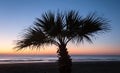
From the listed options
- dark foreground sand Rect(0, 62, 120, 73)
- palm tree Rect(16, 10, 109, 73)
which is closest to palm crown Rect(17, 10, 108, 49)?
palm tree Rect(16, 10, 109, 73)

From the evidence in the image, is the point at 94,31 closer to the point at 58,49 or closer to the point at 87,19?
the point at 87,19

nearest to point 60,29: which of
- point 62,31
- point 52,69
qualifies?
point 62,31

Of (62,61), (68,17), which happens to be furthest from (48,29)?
(62,61)

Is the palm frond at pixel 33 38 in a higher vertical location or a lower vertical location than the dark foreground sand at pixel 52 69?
higher

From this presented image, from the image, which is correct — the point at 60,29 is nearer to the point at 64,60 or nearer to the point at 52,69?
the point at 64,60

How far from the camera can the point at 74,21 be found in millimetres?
9477

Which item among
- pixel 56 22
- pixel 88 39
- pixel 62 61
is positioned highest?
pixel 56 22

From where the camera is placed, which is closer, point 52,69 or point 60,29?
point 60,29

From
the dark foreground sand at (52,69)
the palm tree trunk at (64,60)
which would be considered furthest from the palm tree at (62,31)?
the dark foreground sand at (52,69)

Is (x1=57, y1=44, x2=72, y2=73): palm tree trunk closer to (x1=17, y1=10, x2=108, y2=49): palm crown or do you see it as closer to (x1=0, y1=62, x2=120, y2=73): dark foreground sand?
(x1=17, y1=10, x2=108, y2=49): palm crown

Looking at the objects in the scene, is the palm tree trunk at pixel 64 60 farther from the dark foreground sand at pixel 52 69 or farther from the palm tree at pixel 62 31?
the dark foreground sand at pixel 52 69

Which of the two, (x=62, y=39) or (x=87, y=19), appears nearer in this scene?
(x=87, y=19)

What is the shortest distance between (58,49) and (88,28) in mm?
1810

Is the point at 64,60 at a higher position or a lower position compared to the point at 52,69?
higher
